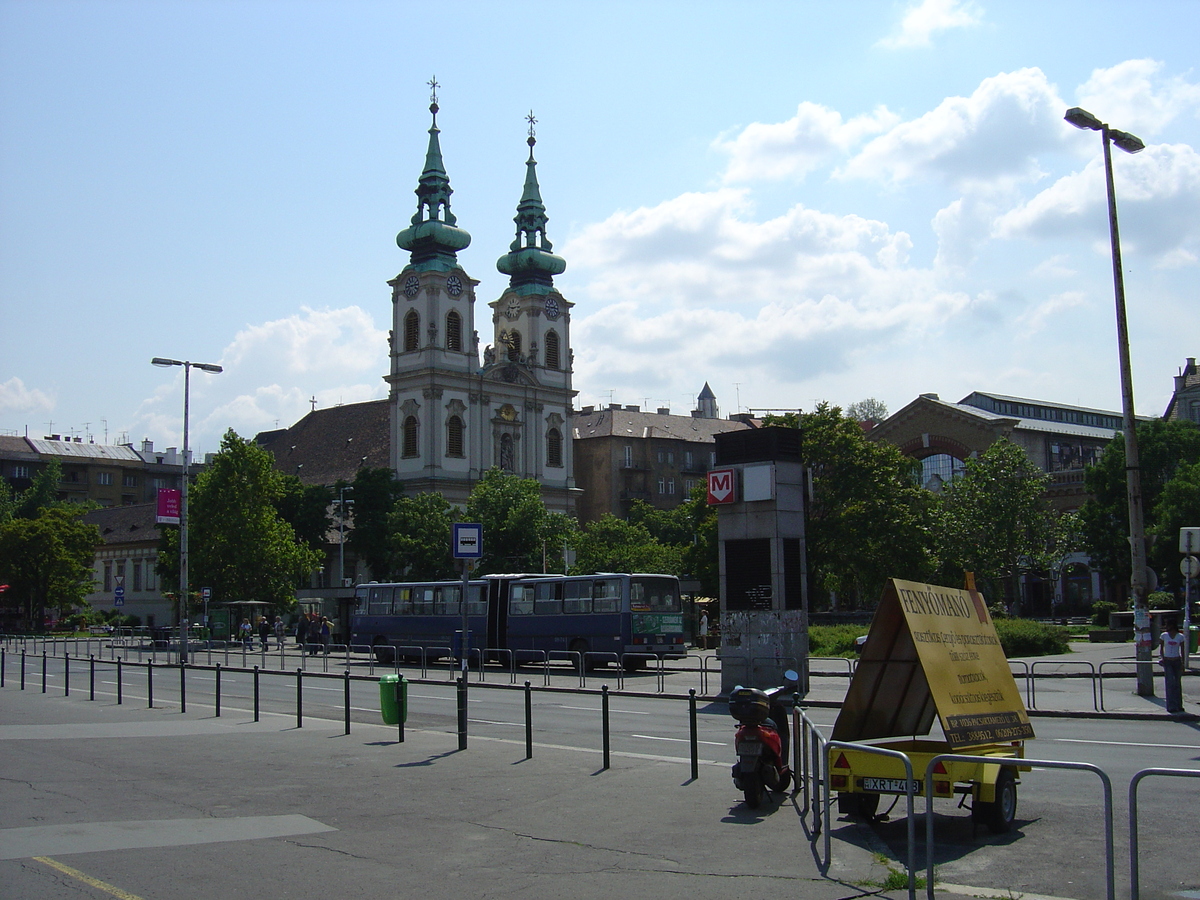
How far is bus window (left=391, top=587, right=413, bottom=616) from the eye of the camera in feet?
144

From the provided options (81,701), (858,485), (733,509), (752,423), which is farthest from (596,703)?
(752,423)

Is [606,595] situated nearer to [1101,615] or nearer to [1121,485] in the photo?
[1101,615]

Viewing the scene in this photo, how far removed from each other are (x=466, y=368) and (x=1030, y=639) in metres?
62.3

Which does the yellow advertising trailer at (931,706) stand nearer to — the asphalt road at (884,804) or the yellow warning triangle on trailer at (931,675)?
the yellow warning triangle on trailer at (931,675)

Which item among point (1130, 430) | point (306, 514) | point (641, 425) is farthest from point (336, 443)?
point (1130, 430)

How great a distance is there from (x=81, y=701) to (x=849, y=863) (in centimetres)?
1991

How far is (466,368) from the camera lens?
90562 millimetres

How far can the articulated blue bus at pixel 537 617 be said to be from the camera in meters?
36.8

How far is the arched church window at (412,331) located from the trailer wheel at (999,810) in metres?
82.5

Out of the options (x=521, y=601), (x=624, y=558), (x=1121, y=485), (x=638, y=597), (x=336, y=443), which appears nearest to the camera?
(x=638, y=597)

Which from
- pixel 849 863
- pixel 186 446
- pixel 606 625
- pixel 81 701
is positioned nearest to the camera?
pixel 849 863

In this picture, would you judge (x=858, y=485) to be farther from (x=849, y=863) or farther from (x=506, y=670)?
(x=849, y=863)

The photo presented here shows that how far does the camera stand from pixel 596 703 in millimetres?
24562

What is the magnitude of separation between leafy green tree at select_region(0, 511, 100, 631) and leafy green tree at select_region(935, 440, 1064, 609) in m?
54.9
